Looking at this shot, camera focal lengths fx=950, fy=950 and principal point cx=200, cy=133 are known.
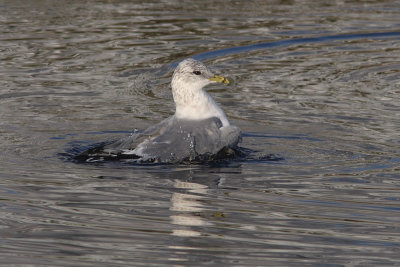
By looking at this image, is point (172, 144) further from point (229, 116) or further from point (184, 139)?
point (229, 116)

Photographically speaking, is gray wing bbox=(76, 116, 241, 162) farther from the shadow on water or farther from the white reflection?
the shadow on water

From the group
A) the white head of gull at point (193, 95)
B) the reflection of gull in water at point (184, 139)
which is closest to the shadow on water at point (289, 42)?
the white head of gull at point (193, 95)

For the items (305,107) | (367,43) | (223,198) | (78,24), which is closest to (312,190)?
(223,198)

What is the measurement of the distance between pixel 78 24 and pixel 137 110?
5.06 metres

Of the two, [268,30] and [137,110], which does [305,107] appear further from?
[268,30]

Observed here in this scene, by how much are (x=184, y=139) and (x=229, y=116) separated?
2.06m

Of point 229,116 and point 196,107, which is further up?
point 196,107

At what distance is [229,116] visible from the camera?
39.0 feet

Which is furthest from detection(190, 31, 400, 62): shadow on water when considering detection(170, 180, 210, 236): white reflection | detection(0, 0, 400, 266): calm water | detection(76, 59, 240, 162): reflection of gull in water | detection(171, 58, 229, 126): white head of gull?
detection(170, 180, 210, 236): white reflection

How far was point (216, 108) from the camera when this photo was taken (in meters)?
10.5

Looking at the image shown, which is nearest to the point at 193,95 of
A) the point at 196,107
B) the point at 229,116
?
the point at 196,107

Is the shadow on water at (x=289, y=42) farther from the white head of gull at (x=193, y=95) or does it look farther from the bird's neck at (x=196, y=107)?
the bird's neck at (x=196, y=107)

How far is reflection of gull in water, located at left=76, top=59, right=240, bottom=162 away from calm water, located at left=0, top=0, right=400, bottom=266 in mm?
210

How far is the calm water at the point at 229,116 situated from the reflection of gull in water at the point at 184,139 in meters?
0.21
